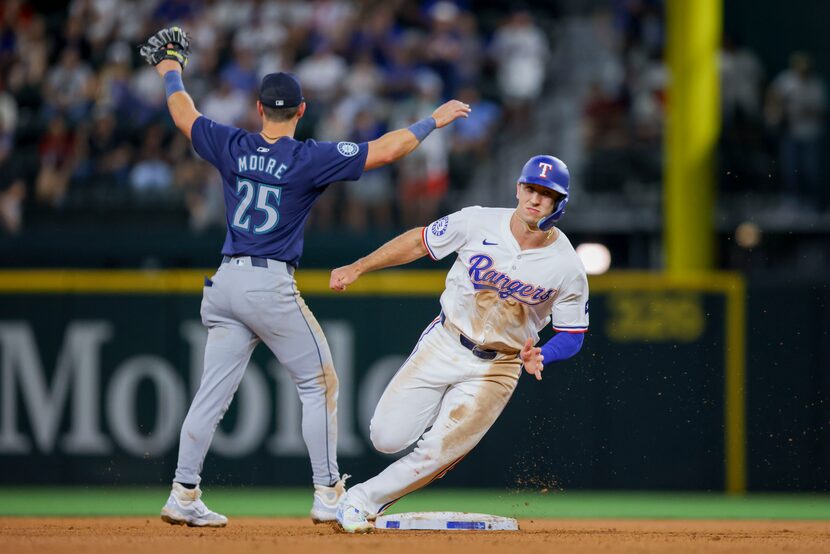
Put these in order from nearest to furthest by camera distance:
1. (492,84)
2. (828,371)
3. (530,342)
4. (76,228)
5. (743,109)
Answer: (530,342) → (828,371) → (76,228) → (743,109) → (492,84)

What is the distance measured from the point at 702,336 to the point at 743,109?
3.58 meters

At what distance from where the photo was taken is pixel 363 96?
1359cm

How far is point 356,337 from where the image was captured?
36.2 ft

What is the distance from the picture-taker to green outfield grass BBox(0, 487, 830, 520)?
952 centimetres

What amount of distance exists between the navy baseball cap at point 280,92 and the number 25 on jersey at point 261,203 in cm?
44

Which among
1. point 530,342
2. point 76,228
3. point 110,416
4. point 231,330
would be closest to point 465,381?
point 530,342

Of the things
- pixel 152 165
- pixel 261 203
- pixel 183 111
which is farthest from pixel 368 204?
pixel 261 203

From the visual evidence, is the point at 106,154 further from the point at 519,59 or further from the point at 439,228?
the point at 439,228

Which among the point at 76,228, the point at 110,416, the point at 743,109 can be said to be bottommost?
the point at 110,416

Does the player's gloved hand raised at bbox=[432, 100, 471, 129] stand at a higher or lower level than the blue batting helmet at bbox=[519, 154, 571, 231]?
higher

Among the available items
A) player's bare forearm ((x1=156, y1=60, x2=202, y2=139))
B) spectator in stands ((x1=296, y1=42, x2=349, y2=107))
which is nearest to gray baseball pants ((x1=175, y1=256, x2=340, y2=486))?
player's bare forearm ((x1=156, y1=60, x2=202, y2=139))

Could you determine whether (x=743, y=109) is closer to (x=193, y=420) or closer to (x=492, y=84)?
(x=492, y=84)

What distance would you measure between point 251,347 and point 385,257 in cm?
91

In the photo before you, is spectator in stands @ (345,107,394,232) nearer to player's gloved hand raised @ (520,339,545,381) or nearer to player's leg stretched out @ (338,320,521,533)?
player's leg stretched out @ (338,320,521,533)
